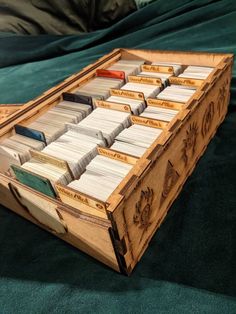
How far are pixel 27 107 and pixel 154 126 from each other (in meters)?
0.54

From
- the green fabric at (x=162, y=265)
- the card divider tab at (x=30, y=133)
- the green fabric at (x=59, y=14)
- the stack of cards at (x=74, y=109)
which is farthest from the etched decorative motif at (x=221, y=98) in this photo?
the green fabric at (x=59, y=14)

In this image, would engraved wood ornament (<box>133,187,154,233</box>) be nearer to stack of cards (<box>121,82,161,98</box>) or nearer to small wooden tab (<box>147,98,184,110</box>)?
small wooden tab (<box>147,98,184,110</box>)

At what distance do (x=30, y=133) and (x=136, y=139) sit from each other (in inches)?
15.7

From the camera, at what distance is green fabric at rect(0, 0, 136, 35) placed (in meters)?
2.14

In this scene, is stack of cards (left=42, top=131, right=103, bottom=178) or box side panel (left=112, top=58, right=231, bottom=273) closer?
box side panel (left=112, top=58, right=231, bottom=273)

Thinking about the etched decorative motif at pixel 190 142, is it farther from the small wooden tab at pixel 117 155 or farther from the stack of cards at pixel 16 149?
the stack of cards at pixel 16 149

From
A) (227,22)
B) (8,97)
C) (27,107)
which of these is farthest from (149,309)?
(227,22)

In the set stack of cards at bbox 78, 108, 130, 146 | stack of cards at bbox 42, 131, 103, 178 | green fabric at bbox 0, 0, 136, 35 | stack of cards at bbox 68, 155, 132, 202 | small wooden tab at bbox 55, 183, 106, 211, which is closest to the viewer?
small wooden tab at bbox 55, 183, 106, 211

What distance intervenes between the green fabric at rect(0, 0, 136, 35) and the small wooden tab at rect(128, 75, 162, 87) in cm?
106

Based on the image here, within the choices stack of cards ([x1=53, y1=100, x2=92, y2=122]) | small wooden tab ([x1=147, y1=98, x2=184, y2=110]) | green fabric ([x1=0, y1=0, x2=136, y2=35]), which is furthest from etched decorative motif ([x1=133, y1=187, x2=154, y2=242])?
green fabric ([x1=0, y1=0, x2=136, y2=35])

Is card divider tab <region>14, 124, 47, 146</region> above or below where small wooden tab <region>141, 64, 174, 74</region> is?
below

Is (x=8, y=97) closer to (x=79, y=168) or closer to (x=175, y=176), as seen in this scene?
(x=79, y=168)

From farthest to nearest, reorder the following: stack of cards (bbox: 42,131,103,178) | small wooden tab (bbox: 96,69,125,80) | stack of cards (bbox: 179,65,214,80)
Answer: small wooden tab (bbox: 96,69,125,80) → stack of cards (bbox: 179,65,214,80) → stack of cards (bbox: 42,131,103,178)

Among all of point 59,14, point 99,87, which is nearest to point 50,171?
point 99,87
